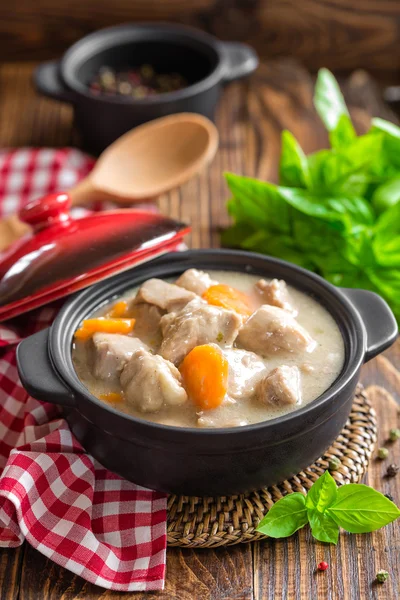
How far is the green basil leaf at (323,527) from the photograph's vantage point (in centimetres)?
185

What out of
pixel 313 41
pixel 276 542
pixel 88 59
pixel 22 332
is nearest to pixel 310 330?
pixel 276 542

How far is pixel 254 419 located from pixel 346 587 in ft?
1.40

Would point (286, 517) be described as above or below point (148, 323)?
below

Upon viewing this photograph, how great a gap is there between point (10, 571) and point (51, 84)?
219 cm

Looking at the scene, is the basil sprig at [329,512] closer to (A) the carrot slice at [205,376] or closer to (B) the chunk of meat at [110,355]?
(A) the carrot slice at [205,376]

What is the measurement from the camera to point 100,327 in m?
2.09

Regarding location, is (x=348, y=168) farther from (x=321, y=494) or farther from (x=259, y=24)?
(x=259, y=24)

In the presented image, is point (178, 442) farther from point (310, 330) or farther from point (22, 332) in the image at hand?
point (22, 332)

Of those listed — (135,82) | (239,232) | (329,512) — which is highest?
(135,82)

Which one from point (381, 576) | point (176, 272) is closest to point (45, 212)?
point (176, 272)

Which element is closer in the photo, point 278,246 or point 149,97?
point 278,246

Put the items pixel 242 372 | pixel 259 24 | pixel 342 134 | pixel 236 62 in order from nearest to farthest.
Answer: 1. pixel 242 372
2. pixel 342 134
3. pixel 236 62
4. pixel 259 24

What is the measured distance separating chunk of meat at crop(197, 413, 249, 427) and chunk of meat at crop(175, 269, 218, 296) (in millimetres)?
462

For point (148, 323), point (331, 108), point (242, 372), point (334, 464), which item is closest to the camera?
point (242, 372)
